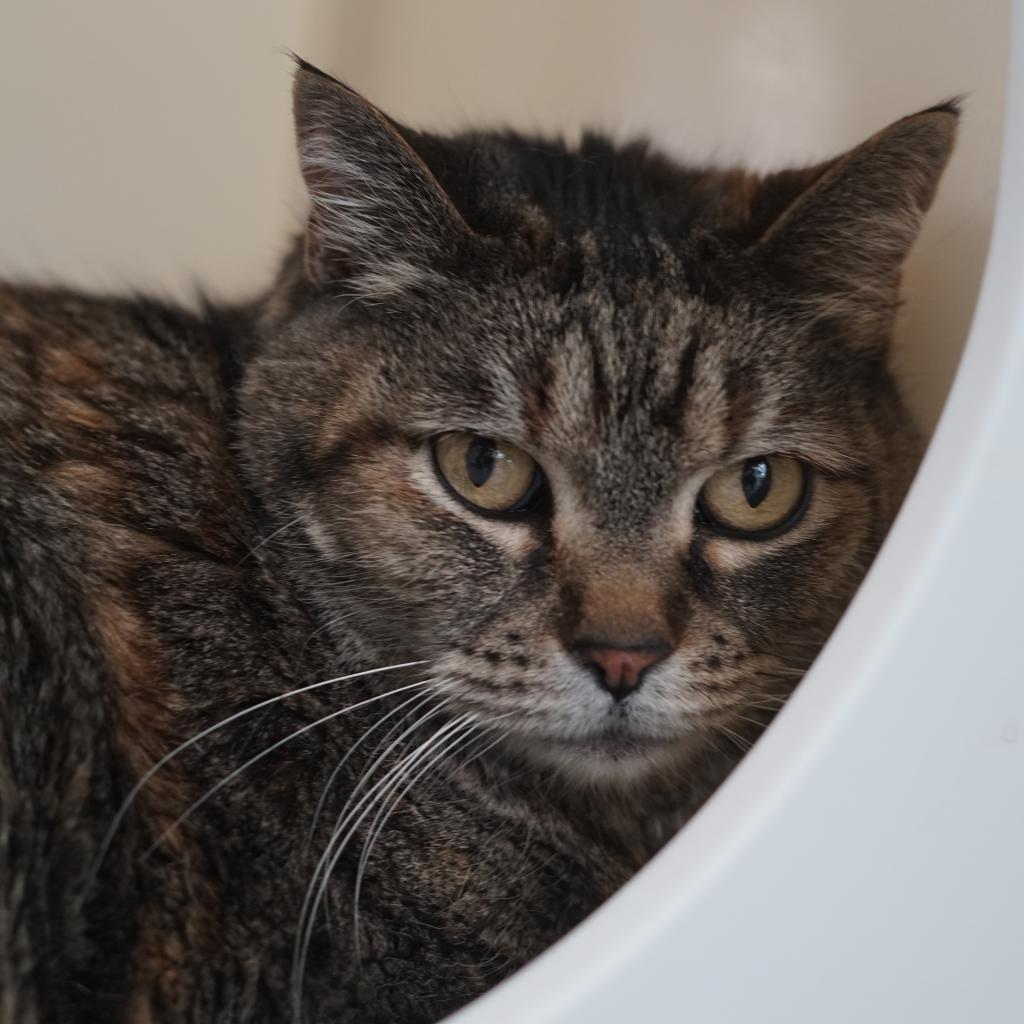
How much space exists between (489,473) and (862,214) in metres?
0.45

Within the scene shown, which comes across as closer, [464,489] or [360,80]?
[464,489]

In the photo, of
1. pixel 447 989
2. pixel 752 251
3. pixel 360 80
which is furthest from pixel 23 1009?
pixel 360 80

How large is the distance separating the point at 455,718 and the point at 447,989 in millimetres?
247

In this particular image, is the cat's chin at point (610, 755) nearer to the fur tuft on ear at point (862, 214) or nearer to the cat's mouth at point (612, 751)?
the cat's mouth at point (612, 751)

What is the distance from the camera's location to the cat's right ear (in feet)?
3.58

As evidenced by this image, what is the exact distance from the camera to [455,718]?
110 centimetres

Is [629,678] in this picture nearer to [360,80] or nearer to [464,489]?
[464,489]

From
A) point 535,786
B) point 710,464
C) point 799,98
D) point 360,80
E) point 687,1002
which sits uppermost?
point 799,98

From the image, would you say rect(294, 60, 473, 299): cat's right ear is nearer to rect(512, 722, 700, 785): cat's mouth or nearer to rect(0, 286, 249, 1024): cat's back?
rect(0, 286, 249, 1024): cat's back

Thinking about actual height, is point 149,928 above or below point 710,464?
below

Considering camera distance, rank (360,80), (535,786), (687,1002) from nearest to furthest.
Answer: (687,1002)
(535,786)
(360,80)

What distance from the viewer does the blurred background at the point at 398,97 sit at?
4.33ft

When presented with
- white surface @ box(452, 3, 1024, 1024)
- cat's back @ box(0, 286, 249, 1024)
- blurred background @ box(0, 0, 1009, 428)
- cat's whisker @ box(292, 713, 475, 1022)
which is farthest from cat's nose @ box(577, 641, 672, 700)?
blurred background @ box(0, 0, 1009, 428)

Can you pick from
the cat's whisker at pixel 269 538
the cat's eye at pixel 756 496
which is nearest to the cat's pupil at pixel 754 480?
the cat's eye at pixel 756 496
